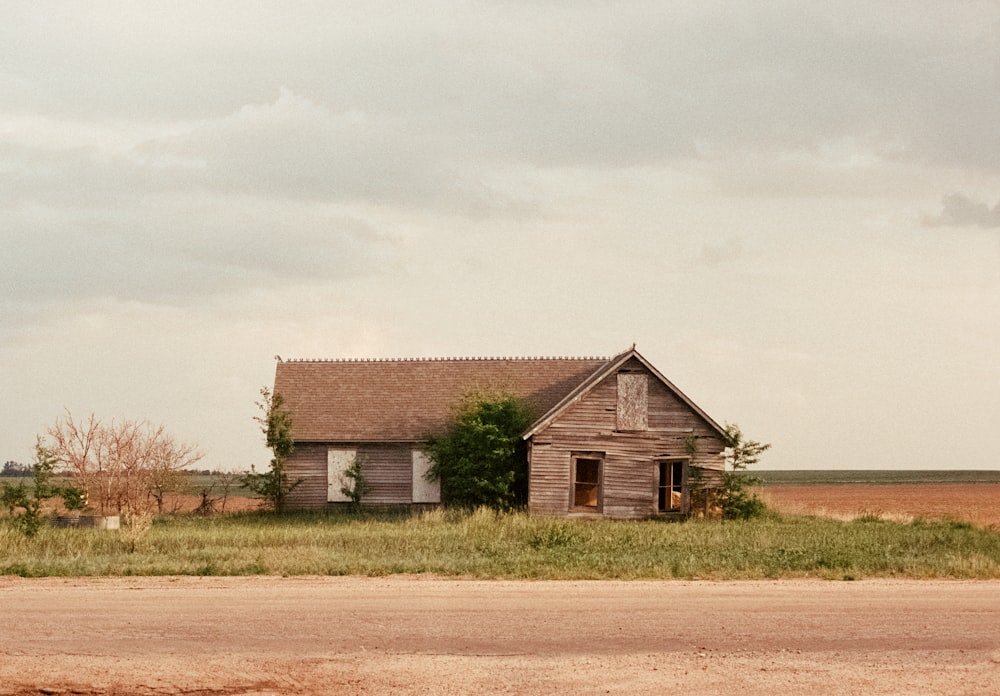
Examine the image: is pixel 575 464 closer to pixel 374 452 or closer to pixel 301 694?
pixel 374 452

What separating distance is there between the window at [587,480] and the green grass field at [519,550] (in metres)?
3.39

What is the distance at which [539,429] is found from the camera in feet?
116

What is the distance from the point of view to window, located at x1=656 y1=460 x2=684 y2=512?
36156mm

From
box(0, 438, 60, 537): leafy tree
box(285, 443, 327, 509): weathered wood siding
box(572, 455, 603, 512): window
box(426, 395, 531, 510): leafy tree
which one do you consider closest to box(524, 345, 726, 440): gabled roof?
box(426, 395, 531, 510): leafy tree

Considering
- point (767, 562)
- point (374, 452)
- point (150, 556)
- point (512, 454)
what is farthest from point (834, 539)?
point (374, 452)

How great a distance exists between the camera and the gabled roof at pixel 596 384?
→ 35.3m

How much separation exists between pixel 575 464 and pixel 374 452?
7851 mm

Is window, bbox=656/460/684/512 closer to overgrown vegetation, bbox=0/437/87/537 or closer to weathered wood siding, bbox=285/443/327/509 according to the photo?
weathered wood siding, bbox=285/443/327/509

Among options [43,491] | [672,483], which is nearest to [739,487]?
[672,483]

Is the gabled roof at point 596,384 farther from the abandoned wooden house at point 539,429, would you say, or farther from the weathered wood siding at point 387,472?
the weathered wood siding at point 387,472

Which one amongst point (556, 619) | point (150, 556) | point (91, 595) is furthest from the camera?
point (150, 556)

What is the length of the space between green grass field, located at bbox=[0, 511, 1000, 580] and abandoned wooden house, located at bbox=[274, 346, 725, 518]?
3.38m

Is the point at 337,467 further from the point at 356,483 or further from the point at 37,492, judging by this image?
the point at 37,492

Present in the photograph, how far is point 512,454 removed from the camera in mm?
35875
